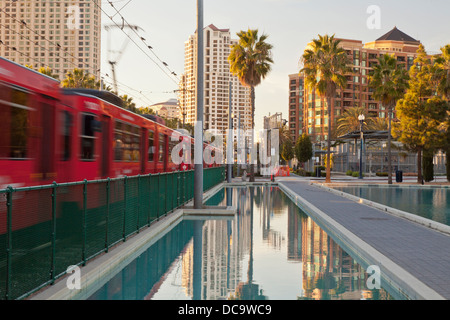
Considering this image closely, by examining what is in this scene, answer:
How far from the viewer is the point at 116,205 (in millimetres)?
10852

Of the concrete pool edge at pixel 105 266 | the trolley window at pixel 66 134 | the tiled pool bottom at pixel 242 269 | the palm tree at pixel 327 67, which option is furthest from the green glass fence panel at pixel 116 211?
the palm tree at pixel 327 67

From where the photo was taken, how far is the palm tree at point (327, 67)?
44625 millimetres

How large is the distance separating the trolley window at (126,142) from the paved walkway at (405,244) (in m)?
7.61

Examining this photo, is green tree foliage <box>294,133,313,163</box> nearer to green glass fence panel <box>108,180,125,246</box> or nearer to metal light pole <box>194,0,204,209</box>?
metal light pole <box>194,0,204,209</box>

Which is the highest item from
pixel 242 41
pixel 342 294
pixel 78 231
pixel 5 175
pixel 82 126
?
pixel 242 41

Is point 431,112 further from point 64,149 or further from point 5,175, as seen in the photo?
point 5,175

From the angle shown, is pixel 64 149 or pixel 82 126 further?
pixel 82 126

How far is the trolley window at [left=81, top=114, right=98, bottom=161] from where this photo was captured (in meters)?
14.7

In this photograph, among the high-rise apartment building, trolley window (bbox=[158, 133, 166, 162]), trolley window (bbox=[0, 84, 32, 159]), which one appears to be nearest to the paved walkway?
trolley window (bbox=[0, 84, 32, 159])

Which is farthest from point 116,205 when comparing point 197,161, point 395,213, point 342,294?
point 395,213

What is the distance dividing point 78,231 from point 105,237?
5.45 feet

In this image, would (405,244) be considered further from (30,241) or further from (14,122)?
(14,122)

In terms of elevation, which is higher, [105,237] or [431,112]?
[431,112]

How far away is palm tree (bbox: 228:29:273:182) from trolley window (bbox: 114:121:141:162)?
2672 centimetres
